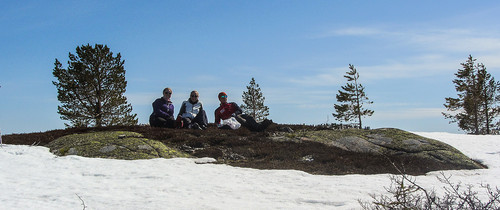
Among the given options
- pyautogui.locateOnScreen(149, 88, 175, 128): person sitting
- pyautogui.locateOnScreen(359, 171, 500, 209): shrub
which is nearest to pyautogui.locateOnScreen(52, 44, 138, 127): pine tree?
pyautogui.locateOnScreen(149, 88, 175, 128): person sitting

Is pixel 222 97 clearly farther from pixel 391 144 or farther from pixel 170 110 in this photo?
pixel 391 144

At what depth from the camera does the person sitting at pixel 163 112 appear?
1413 centimetres

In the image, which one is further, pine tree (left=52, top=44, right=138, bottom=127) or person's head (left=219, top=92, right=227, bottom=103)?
pine tree (left=52, top=44, right=138, bottom=127)

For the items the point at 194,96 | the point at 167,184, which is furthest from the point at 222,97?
the point at 167,184

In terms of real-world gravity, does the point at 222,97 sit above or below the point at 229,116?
above

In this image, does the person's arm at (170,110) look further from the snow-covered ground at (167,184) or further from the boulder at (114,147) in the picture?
the snow-covered ground at (167,184)

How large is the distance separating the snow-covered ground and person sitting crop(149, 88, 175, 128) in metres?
5.02

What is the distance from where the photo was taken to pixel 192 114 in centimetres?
1458

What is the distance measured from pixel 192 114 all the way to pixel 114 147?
15.6ft

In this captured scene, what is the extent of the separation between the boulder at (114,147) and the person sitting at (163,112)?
9.19 feet

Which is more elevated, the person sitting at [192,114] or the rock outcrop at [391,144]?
the person sitting at [192,114]

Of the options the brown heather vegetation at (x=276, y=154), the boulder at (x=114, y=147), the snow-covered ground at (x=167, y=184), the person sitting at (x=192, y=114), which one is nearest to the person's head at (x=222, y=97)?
the person sitting at (x=192, y=114)

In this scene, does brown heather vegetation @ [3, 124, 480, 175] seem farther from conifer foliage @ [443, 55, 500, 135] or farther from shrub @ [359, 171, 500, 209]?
conifer foliage @ [443, 55, 500, 135]

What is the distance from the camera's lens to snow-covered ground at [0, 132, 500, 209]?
5855mm
